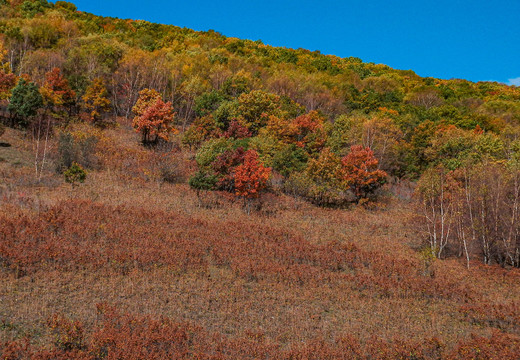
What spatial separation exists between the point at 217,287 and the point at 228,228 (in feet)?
26.0

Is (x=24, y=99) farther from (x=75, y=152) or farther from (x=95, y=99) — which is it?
(x=75, y=152)

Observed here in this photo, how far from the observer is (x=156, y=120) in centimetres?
4050

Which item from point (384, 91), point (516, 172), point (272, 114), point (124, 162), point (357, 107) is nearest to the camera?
point (516, 172)

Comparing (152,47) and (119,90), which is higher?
(152,47)

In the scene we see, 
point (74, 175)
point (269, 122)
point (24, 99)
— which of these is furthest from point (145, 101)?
point (74, 175)

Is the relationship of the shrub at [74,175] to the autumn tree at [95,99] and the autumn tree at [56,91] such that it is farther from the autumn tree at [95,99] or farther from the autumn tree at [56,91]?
the autumn tree at [95,99]

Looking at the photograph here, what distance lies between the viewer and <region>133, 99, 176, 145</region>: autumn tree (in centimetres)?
4019

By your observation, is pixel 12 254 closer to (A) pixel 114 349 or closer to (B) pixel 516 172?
(A) pixel 114 349

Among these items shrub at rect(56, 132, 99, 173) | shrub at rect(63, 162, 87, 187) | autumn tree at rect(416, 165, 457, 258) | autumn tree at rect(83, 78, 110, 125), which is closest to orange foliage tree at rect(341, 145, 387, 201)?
autumn tree at rect(416, 165, 457, 258)

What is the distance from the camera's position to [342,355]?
32.9 ft

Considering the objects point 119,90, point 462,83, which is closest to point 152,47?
point 119,90

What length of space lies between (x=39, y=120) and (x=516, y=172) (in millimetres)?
43425

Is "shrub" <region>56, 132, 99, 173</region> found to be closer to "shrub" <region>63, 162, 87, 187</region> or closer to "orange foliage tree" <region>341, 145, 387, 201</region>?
"shrub" <region>63, 162, 87, 187</region>

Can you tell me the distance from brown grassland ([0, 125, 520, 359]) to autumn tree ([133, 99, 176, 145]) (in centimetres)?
1530
